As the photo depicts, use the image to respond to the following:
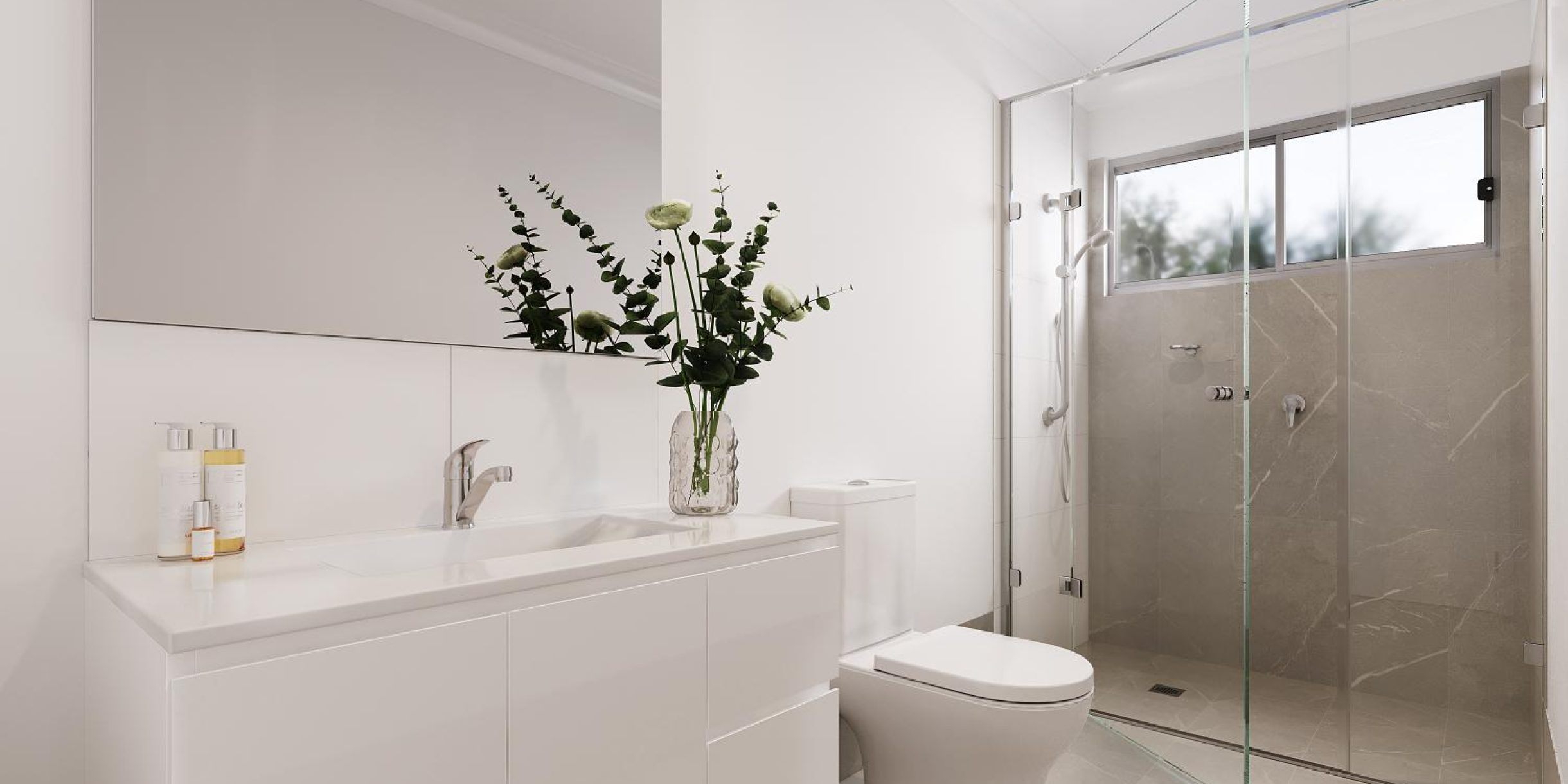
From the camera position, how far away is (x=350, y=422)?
1.25 m

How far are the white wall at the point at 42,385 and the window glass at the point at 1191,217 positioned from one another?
8.09ft

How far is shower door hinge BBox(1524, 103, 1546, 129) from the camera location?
193cm

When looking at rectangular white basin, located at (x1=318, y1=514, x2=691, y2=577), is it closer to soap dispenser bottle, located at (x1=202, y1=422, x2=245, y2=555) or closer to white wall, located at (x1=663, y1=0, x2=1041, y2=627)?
soap dispenser bottle, located at (x1=202, y1=422, x2=245, y2=555)

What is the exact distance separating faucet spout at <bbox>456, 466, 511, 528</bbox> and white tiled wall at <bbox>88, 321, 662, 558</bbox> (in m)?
0.07

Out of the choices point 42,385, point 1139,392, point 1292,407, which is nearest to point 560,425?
point 42,385

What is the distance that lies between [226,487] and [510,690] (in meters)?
0.47

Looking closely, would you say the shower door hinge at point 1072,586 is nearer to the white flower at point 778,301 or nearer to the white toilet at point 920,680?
the white toilet at point 920,680

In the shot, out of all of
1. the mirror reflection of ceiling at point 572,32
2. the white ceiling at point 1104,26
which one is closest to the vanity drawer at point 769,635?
the mirror reflection of ceiling at point 572,32

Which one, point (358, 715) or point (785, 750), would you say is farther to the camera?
point (785, 750)

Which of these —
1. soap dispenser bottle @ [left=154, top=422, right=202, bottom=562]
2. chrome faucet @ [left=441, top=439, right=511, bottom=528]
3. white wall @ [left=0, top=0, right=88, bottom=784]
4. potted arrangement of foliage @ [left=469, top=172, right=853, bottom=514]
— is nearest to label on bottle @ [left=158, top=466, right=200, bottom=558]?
soap dispenser bottle @ [left=154, top=422, right=202, bottom=562]

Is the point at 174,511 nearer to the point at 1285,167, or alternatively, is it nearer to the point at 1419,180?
the point at 1285,167

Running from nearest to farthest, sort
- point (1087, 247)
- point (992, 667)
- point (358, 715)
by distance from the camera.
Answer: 1. point (358, 715)
2. point (992, 667)
3. point (1087, 247)

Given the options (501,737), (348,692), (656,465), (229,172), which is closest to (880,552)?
(656,465)

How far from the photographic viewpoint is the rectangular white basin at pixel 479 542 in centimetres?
118
